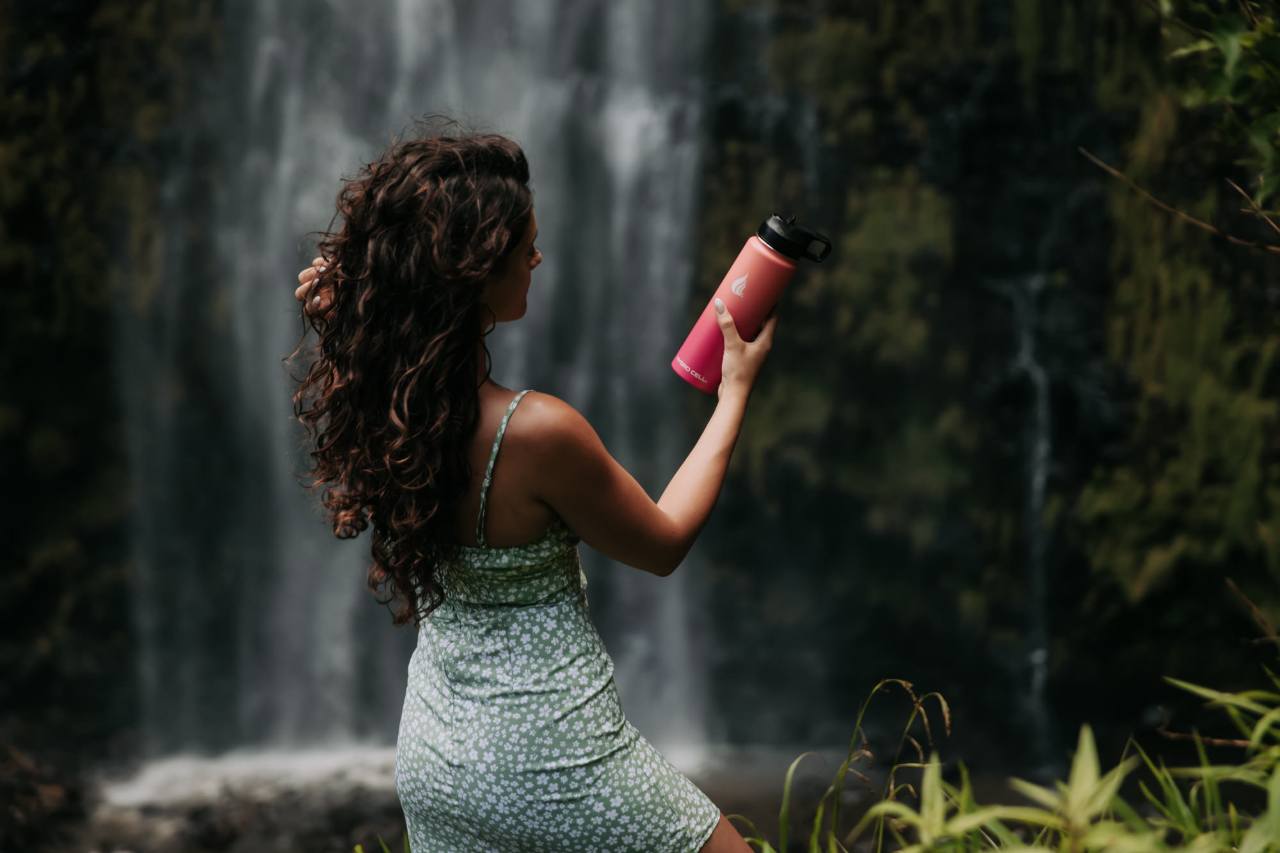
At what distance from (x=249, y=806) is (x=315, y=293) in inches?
233

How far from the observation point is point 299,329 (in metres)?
8.56

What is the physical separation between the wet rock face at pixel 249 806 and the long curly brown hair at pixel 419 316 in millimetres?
4752

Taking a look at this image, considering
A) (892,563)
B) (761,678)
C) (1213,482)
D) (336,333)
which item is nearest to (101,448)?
(761,678)

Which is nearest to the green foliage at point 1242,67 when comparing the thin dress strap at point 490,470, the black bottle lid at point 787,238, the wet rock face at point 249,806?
the black bottle lid at point 787,238

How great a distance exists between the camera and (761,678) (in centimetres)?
884

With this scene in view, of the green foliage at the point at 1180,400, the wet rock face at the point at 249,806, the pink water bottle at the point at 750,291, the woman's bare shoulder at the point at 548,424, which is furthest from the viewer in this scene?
the green foliage at the point at 1180,400

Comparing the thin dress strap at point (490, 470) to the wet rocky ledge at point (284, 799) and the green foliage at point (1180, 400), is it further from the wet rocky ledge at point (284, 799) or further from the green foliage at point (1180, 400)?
the green foliage at point (1180, 400)

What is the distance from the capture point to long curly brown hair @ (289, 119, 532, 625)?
1.91 meters

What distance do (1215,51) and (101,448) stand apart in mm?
7509

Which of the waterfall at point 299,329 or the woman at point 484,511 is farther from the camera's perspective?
the waterfall at point 299,329

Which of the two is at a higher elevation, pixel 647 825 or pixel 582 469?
pixel 582 469

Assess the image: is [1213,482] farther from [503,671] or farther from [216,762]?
[503,671]

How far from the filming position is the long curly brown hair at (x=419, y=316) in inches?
75.2

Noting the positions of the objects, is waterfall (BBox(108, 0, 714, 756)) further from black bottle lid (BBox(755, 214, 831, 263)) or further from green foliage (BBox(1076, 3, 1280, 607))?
black bottle lid (BBox(755, 214, 831, 263))
